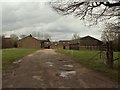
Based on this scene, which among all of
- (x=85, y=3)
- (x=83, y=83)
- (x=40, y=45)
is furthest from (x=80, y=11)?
(x=40, y=45)

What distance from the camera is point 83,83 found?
11.7 meters

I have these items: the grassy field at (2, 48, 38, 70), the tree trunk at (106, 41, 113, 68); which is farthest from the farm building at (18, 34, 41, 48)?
the tree trunk at (106, 41, 113, 68)

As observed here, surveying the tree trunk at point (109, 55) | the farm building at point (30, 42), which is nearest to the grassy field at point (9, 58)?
the tree trunk at point (109, 55)

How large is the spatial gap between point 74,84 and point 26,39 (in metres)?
106

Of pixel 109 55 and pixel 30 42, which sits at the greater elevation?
pixel 30 42

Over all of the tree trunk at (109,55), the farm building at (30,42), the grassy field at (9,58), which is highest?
the farm building at (30,42)

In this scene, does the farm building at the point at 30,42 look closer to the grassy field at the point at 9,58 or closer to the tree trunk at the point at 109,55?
the grassy field at the point at 9,58

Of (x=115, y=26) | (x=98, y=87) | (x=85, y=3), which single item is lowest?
(x=98, y=87)

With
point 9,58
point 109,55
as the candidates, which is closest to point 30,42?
point 9,58

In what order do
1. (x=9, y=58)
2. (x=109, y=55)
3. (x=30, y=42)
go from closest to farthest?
(x=109, y=55), (x=9, y=58), (x=30, y=42)

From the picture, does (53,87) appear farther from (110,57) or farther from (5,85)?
(110,57)

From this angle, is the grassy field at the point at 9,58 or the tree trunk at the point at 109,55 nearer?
the tree trunk at the point at 109,55

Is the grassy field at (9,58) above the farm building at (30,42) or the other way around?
the other way around

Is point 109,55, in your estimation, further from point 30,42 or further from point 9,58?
point 30,42
